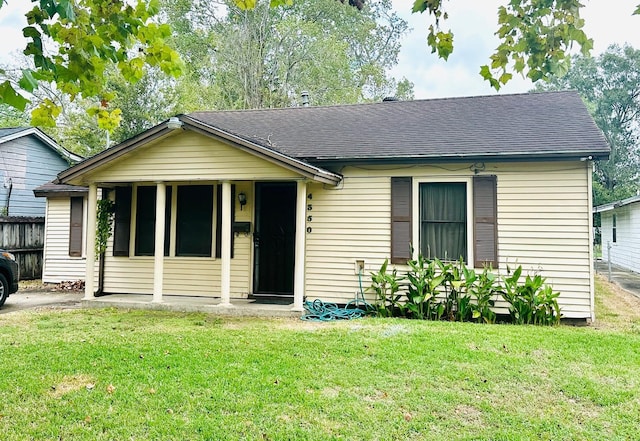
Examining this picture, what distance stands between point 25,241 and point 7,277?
4527 mm

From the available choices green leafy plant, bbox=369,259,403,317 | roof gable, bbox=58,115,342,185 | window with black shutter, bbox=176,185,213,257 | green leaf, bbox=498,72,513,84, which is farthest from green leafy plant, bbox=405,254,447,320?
green leaf, bbox=498,72,513,84

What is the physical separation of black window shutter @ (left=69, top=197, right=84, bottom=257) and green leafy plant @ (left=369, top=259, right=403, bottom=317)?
709 cm

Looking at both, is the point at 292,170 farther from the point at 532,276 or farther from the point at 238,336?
the point at 532,276

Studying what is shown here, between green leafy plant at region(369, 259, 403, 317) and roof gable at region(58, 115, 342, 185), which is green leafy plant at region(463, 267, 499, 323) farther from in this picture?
roof gable at region(58, 115, 342, 185)

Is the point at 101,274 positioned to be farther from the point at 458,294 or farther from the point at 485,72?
the point at 485,72

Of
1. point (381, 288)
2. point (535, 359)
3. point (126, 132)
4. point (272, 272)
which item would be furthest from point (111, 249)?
point (126, 132)

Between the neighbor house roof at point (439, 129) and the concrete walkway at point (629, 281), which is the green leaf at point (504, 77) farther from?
the concrete walkway at point (629, 281)

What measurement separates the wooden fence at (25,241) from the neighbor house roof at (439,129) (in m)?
5.89

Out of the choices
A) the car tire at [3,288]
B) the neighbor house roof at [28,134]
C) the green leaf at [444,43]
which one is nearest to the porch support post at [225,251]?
the car tire at [3,288]

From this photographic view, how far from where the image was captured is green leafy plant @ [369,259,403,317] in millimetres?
6824

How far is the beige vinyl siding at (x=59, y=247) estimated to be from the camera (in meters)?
10.3

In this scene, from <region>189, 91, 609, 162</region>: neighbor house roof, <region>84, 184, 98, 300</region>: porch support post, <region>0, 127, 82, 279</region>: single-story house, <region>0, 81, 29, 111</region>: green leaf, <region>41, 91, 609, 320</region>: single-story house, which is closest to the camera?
<region>0, 81, 29, 111</region>: green leaf

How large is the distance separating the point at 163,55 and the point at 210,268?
205 inches

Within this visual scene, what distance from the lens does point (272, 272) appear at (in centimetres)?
796
